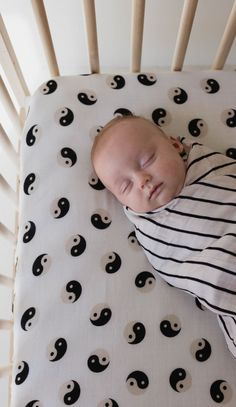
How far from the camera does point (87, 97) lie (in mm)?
937

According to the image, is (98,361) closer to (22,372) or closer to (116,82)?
(22,372)

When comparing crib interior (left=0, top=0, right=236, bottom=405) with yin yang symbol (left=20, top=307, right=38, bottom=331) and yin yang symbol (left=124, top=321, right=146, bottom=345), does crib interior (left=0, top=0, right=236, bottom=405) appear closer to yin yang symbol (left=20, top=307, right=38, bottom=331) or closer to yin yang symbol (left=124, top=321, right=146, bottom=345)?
yin yang symbol (left=20, top=307, right=38, bottom=331)

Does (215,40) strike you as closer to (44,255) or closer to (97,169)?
(97,169)

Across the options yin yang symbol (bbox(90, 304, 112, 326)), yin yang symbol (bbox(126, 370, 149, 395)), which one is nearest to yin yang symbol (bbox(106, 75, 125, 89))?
yin yang symbol (bbox(90, 304, 112, 326))

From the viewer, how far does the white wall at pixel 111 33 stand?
40.5 inches

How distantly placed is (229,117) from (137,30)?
0.24m

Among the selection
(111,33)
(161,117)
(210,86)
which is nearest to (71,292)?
(161,117)

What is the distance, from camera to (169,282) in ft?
2.64

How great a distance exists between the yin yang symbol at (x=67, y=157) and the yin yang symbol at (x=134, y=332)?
307mm

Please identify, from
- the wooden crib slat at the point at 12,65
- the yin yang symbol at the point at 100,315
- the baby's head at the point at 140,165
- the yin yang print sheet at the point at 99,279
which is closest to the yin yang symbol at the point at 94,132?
the yin yang print sheet at the point at 99,279

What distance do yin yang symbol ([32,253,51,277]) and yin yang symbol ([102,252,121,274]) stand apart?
0.10 metres

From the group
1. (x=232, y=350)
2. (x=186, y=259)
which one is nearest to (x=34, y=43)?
(x=186, y=259)

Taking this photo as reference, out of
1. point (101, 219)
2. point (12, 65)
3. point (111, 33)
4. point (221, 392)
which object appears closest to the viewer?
point (221, 392)

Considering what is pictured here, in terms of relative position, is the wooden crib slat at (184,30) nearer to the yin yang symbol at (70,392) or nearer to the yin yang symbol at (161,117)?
the yin yang symbol at (161,117)
